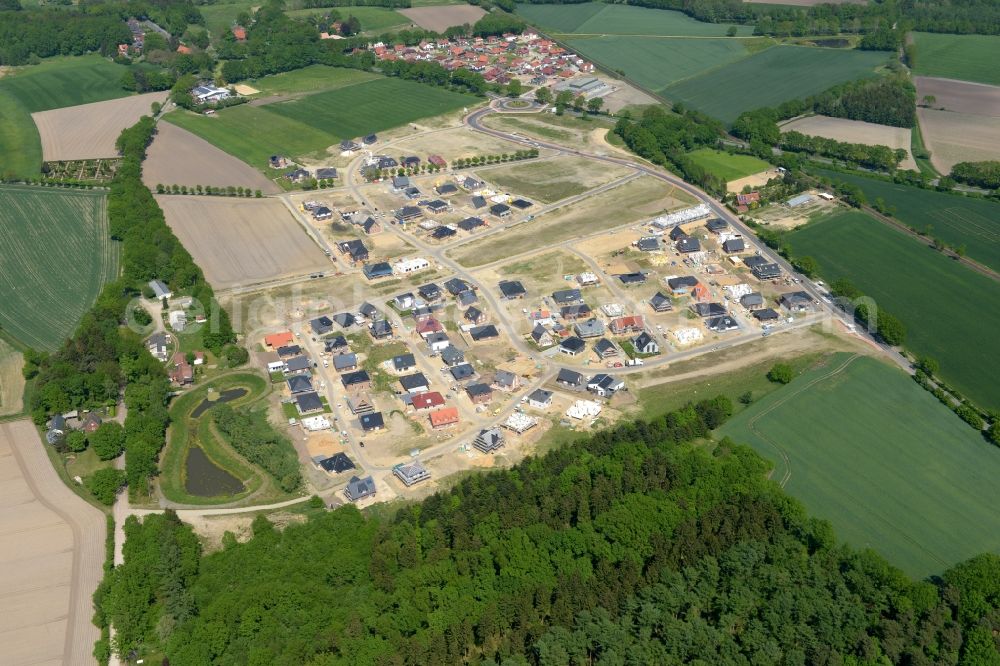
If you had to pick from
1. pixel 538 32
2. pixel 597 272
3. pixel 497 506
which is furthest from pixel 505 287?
pixel 538 32

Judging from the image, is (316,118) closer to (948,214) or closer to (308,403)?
(308,403)

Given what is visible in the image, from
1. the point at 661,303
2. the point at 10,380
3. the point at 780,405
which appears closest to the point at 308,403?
the point at 10,380

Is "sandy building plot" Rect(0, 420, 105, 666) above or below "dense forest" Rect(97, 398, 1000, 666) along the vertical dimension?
below

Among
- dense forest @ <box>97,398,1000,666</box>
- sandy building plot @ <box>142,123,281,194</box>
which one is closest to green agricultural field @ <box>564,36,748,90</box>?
sandy building plot @ <box>142,123,281,194</box>

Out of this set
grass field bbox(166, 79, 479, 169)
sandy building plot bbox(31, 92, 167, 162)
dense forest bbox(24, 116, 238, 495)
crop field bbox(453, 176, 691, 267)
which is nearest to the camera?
dense forest bbox(24, 116, 238, 495)

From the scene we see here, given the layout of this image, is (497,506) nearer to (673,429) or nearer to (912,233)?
(673,429)

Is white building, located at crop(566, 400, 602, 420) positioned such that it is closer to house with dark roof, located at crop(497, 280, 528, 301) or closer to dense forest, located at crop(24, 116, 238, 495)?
house with dark roof, located at crop(497, 280, 528, 301)

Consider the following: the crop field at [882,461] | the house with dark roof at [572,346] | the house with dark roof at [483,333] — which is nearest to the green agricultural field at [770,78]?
the house with dark roof at [572,346]
